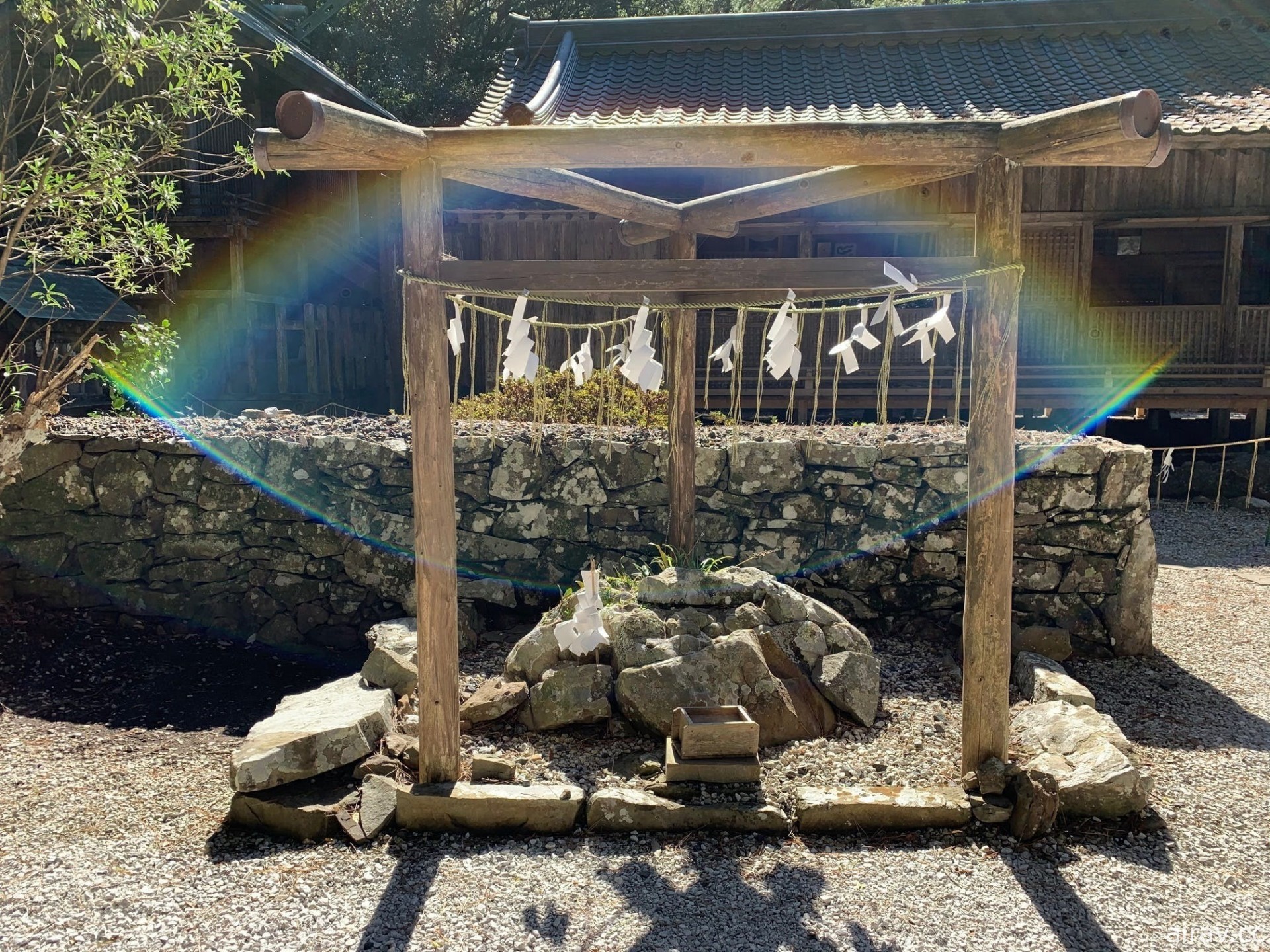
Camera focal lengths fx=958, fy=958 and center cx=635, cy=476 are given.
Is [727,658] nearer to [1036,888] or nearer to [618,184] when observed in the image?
[1036,888]

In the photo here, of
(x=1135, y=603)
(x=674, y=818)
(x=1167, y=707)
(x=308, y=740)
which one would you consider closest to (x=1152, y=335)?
(x=1135, y=603)

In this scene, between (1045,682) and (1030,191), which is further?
(1030,191)

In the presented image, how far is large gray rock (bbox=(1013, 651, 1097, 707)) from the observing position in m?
5.40

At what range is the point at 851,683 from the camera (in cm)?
537

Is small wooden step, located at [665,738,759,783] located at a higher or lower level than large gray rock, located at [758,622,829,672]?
lower

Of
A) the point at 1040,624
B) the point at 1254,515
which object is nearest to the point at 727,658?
the point at 1040,624

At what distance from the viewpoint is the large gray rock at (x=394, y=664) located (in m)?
5.55

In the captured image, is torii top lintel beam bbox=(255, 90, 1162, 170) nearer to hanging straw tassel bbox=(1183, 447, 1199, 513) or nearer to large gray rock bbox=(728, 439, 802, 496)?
large gray rock bbox=(728, 439, 802, 496)

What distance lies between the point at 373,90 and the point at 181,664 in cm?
1859

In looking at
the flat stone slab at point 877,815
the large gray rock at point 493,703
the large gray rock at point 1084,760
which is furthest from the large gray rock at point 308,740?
the large gray rock at point 1084,760

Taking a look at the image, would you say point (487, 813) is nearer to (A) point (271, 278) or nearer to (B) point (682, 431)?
(B) point (682, 431)

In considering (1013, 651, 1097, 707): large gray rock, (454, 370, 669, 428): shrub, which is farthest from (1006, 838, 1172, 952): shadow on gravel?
(454, 370, 669, 428): shrub

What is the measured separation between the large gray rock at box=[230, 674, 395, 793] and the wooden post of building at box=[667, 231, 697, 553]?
97.2 inches

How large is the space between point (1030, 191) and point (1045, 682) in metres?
9.34
